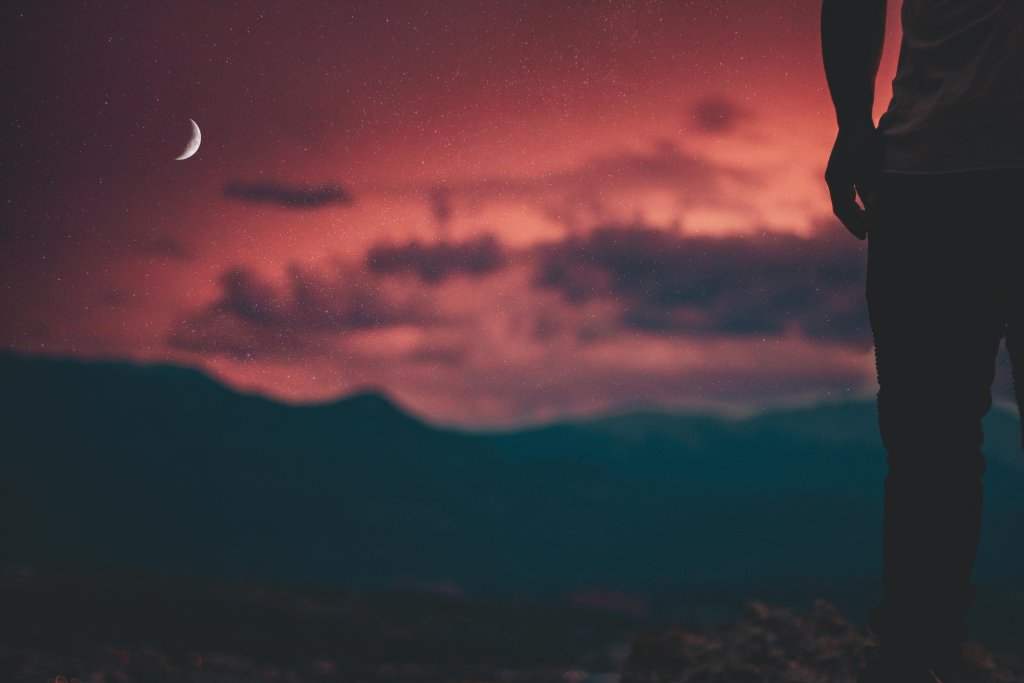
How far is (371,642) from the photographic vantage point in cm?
14888

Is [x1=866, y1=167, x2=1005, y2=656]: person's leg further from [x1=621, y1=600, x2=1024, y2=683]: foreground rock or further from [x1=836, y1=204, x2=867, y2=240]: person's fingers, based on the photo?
[x1=621, y1=600, x2=1024, y2=683]: foreground rock

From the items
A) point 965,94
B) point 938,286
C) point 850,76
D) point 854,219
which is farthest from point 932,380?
point 850,76

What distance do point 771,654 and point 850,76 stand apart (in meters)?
3.63

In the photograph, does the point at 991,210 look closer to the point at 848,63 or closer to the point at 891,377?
the point at 891,377

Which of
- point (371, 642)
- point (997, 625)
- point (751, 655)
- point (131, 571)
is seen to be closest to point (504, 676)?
point (371, 642)

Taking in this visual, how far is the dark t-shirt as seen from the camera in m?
1.84

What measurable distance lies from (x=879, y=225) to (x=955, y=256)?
218mm

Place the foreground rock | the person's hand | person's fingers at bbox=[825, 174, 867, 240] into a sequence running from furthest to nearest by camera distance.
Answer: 1. the foreground rock
2. person's fingers at bbox=[825, 174, 867, 240]
3. the person's hand

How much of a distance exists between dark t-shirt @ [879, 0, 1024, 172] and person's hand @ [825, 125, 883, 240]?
0.15 feet

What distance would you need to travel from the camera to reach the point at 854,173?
2131mm

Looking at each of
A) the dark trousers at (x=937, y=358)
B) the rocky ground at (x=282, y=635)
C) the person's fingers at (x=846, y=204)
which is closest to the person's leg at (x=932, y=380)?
the dark trousers at (x=937, y=358)

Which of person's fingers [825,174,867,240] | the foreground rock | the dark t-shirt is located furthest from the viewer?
the foreground rock

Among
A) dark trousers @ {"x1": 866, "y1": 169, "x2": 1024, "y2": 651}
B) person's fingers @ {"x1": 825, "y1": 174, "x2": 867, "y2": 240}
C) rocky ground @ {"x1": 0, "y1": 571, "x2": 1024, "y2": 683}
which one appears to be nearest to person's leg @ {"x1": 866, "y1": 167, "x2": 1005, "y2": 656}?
dark trousers @ {"x1": 866, "y1": 169, "x2": 1024, "y2": 651}

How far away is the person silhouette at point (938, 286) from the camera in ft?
6.08
